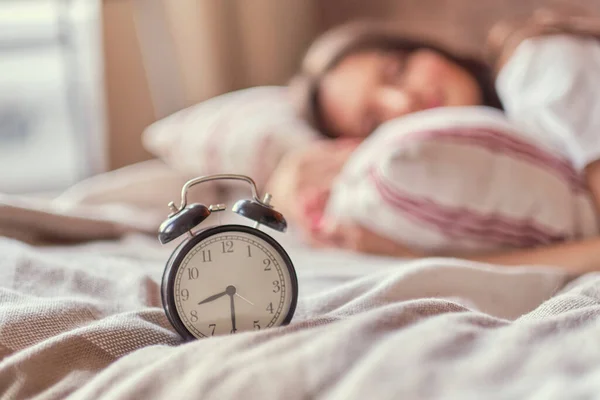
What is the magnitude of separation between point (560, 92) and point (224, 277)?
72cm

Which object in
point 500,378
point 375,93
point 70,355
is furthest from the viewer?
point 375,93

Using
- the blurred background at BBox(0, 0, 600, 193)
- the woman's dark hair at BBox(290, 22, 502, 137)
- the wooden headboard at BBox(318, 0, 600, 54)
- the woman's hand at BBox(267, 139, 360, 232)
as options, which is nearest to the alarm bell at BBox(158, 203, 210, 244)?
Answer: the woman's hand at BBox(267, 139, 360, 232)

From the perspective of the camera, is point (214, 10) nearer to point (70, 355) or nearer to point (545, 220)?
point (545, 220)

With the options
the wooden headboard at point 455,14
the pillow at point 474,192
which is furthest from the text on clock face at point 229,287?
the wooden headboard at point 455,14

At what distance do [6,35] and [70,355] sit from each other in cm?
211

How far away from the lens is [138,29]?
2299 millimetres

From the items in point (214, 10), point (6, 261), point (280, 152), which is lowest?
point (280, 152)

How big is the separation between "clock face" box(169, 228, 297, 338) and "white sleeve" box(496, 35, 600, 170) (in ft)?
2.11

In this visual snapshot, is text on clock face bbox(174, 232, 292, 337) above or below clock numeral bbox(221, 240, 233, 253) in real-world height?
below

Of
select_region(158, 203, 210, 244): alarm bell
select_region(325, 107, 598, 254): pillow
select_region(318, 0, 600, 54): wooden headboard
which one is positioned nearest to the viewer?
select_region(158, 203, 210, 244): alarm bell

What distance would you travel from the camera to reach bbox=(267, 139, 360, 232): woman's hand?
135 centimetres

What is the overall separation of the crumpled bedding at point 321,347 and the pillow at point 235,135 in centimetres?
83

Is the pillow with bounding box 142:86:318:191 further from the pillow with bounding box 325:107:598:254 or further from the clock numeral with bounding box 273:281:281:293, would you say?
the clock numeral with bounding box 273:281:281:293

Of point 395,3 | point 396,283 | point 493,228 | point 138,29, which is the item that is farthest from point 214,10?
point 396,283
